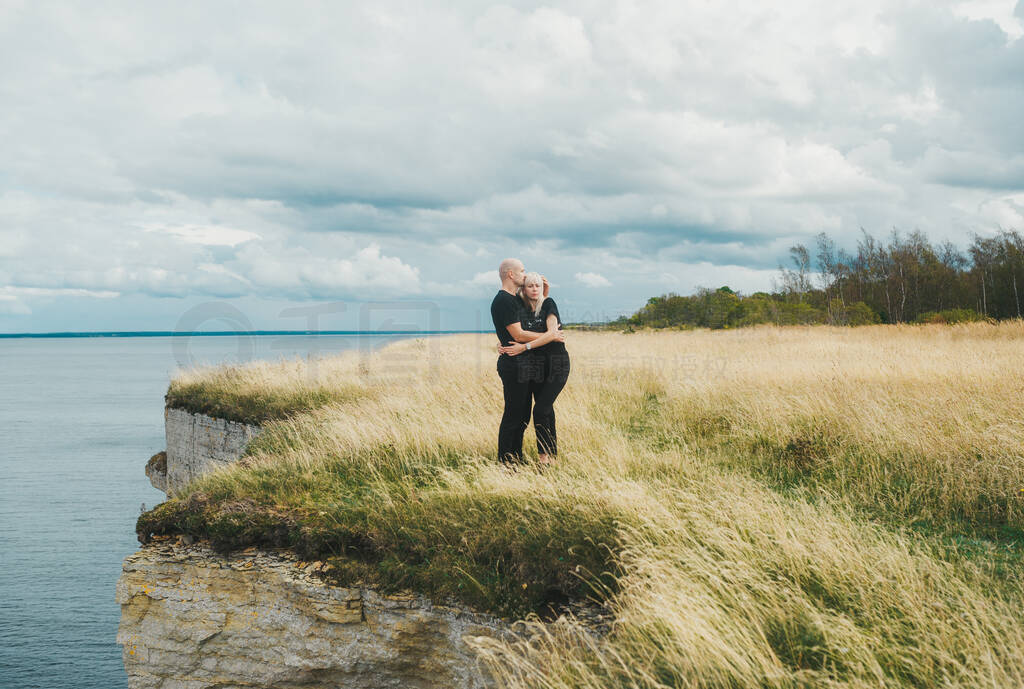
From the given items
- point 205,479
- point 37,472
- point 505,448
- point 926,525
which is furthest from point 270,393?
point 37,472

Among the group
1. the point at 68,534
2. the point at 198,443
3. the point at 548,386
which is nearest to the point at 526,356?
the point at 548,386

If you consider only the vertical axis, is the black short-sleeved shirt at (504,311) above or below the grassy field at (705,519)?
above

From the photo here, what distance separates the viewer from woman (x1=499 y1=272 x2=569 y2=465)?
244 inches

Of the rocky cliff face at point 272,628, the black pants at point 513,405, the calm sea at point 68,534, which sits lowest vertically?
the calm sea at point 68,534

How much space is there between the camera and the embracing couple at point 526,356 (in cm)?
607

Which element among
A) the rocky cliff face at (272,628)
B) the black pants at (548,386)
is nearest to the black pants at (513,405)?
the black pants at (548,386)

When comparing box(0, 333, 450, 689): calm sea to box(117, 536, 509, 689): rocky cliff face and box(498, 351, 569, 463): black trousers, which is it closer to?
box(117, 536, 509, 689): rocky cliff face

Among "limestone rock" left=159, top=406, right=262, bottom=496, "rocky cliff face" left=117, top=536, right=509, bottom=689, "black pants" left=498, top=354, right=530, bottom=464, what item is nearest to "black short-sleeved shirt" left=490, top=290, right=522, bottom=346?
"black pants" left=498, top=354, right=530, bottom=464

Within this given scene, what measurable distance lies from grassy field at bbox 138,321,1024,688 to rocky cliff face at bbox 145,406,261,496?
3.72 m

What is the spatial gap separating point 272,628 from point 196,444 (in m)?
11.2

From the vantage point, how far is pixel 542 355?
631 centimetres

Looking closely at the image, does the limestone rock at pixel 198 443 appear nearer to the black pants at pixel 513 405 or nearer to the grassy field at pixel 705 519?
the grassy field at pixel 705 519

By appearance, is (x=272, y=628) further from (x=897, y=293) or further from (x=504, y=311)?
(x=897, y=293)

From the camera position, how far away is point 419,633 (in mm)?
5145
